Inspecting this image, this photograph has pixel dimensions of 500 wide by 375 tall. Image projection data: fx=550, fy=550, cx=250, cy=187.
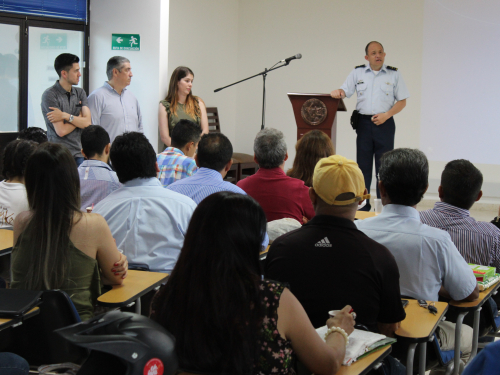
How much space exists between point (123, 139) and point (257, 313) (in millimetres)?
1573

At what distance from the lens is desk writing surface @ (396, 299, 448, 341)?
69.5 inches

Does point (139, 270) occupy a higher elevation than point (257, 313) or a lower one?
lower

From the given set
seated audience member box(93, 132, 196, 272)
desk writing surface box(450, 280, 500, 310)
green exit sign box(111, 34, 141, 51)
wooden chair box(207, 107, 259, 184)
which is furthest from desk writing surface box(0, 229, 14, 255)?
wooden chair box(207, 107, 259, 184)

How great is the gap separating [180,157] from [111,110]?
6.74 feet

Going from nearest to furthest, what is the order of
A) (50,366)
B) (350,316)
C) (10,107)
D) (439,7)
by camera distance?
1. (350,316)
2. (50,366)
3. (10,107)
4. (439,7)

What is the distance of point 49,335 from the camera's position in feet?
5.74

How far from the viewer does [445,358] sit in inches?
87.6

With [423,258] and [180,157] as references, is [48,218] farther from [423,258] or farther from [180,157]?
[180,157]

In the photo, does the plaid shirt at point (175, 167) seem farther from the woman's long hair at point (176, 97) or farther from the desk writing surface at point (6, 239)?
the woman's long hair at point (176, 97)

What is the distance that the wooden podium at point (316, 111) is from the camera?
5.16 meters

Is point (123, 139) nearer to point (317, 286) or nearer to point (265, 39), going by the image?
point (317, 286)

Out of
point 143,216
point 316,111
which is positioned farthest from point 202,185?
point 316,111

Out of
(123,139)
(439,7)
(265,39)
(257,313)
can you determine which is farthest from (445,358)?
(265,39)

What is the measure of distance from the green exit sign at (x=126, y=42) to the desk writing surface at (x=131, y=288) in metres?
4.29
